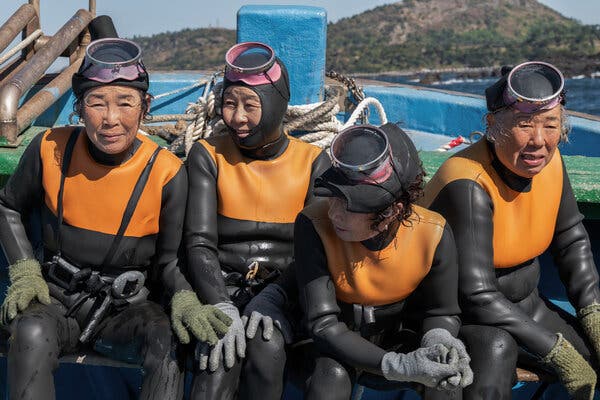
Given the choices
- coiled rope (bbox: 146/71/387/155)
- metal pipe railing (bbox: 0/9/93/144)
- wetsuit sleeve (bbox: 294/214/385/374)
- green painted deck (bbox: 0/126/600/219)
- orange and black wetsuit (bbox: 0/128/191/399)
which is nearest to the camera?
wetsuit sleeve (bbox: 294/214/385/374)

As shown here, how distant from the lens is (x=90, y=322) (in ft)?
10.2

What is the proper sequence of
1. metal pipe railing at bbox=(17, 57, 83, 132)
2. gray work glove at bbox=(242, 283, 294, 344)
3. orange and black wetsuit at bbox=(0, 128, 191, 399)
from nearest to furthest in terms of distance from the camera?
1. gray work glove at bbox=(242, 283, 294, 344)
2. orange and black wetsuit at bbox=(0, 128, 191, 399)
3. metal pipe railing at bbox=(17, 57, 83, 132)

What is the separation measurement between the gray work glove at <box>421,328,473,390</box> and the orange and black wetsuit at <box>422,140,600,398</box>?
0.18 meters

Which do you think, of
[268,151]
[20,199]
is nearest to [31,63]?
[20,199]

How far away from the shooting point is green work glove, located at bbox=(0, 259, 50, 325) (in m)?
2.96

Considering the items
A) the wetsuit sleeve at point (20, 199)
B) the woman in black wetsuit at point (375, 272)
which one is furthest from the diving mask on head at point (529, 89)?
the wetsuit sleeve at point (20, 199)

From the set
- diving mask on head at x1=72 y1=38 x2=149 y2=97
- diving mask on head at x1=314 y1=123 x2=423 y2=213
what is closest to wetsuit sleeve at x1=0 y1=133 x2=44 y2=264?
diving mask on head at x1=72 y1=38 x2=149 y2=97

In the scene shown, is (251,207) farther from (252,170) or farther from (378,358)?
(378,358)

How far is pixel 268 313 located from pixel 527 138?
1.02 metres

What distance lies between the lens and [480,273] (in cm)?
303

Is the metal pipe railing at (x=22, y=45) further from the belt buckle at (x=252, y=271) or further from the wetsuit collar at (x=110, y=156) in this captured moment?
the belt buckle at (x=252, y=271)

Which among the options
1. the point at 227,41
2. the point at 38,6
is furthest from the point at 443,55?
the point at 38,6

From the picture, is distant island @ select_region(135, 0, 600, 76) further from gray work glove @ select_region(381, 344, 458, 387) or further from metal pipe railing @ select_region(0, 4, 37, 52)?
gray work glove @ select_region(381, 344, 458, 387)

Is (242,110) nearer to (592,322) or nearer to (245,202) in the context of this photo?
(245,202)
